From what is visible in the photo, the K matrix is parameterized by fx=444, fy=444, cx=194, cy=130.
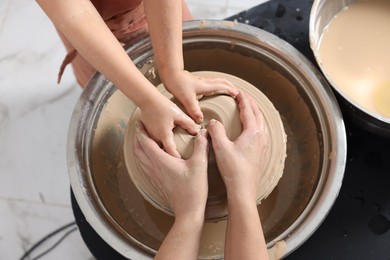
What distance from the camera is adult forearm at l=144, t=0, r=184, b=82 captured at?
986mm

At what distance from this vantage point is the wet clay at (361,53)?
3.65ft

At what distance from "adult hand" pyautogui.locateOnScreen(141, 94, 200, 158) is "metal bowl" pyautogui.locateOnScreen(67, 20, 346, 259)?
218 mm

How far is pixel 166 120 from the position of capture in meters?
0.95

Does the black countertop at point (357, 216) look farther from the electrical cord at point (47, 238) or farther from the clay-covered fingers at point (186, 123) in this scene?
the electrical cord at point (47, 238)

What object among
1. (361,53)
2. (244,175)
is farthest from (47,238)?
(361,53)

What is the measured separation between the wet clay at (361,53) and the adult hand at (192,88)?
0.27 m

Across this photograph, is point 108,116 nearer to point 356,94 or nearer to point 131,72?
point 131,72

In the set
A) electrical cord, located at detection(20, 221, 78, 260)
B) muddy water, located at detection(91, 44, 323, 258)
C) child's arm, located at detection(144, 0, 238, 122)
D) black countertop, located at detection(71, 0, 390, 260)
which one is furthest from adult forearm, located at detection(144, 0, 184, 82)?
electrical cord, located at detection(20, 221, 78, 260)

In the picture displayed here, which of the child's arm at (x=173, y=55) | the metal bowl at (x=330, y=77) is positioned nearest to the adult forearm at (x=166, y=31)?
the child's arm at (x=173, y=55)

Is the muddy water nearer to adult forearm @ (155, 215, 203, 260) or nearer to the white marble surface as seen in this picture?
adult forearm @ (155, 215, 203, 260)

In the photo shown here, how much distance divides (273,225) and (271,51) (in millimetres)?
437

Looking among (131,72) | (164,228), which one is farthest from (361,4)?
(164,228)

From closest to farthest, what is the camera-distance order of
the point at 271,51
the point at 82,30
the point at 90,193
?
the point at 82,30, the point at 90,193, the point at 271,51

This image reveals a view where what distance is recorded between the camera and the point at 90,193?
3.40ft
